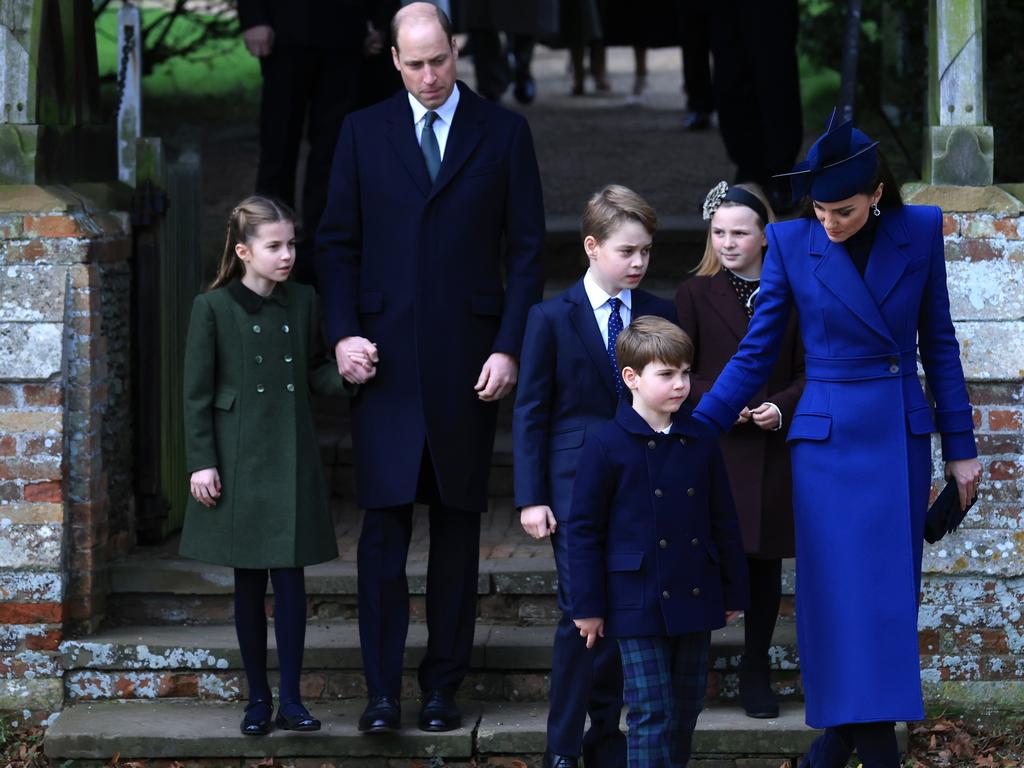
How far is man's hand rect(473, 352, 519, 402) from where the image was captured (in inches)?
201

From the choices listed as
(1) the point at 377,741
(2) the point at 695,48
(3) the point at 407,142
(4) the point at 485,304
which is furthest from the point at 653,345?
(2) the point at 695,48

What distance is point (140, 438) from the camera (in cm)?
623

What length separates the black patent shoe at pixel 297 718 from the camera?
5.16m

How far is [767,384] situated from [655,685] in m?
1.16

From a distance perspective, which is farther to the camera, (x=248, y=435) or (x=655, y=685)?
(x=248, y=435)

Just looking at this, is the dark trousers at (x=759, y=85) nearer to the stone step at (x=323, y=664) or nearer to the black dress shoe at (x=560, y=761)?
the stone step at (x=323, y=664)

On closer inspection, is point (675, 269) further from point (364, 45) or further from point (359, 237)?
point (359, 237)

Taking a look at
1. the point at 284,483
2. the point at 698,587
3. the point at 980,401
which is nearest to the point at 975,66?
the point at 980,401

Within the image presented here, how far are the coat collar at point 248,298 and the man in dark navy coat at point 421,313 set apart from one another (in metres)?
0.15

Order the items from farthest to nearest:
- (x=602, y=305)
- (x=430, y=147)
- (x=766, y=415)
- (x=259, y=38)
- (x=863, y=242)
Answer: (x=259, y=38) < (x=430, y=147) < (x=766, y=415) < (x=602, y=305) < (x=863, y=242)

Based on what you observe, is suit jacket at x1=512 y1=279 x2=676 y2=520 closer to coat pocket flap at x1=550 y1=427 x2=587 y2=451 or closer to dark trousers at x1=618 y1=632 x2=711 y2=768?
coat pocket flap at x1=550 y1=427 x2=587 y2=451

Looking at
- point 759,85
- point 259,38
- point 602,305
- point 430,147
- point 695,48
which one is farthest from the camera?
point 695,48

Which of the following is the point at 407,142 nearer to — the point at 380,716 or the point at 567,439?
the point at 567,439

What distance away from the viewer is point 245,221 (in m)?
5.10
